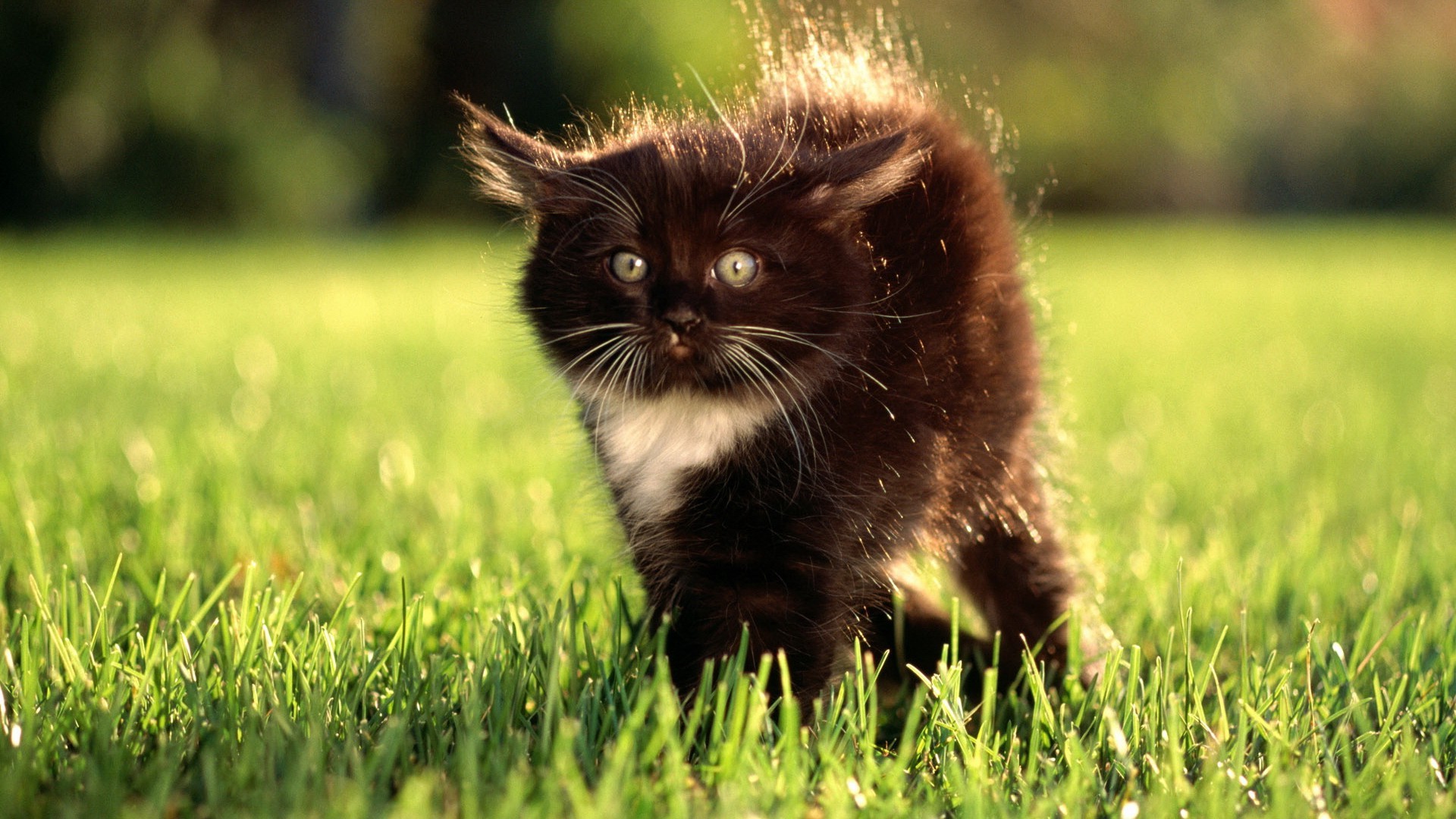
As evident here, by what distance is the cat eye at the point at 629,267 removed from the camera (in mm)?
2021

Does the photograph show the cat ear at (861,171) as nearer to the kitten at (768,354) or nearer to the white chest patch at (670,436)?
the kitten at (768,354)

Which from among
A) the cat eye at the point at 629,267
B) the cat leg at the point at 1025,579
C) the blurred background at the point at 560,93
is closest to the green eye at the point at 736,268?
the cat eye at the point at 629,267

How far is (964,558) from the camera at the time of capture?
2625 mm

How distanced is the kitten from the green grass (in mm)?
171

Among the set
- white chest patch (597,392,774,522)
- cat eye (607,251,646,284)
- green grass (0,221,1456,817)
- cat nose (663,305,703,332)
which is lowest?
green grass (0,221,1456,817)

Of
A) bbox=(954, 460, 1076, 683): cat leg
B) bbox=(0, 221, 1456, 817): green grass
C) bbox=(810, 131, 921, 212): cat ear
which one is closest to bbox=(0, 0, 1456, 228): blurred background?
bbox=(0, 221, 1456, 817): green grass

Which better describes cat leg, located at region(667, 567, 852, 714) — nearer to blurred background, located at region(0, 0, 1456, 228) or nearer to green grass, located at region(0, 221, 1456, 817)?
green grass, located at region(0, 221, 1456, 817)

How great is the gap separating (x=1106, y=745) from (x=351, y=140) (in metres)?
14.3

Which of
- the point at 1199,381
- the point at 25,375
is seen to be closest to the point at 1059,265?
the point at 1199,381

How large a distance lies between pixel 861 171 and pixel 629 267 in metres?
0.40

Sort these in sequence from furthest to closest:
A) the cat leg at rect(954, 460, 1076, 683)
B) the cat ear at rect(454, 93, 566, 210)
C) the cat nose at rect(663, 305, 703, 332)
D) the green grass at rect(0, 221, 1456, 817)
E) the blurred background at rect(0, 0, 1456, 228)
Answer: the blurred background at rect(0, 0, 1456, 228) < the cat leg at rect(954, 460, 1076, 683) < the cat ear at rect(454, 93, 566, 210) < the cat nose at rect(663, 305, 703, 332) < the green grass at rect(0, 221, 1456, 817)

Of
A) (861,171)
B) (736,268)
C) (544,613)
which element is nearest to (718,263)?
(736,268)

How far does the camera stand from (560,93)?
14297mm

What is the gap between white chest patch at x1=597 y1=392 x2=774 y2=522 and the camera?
206 cm
